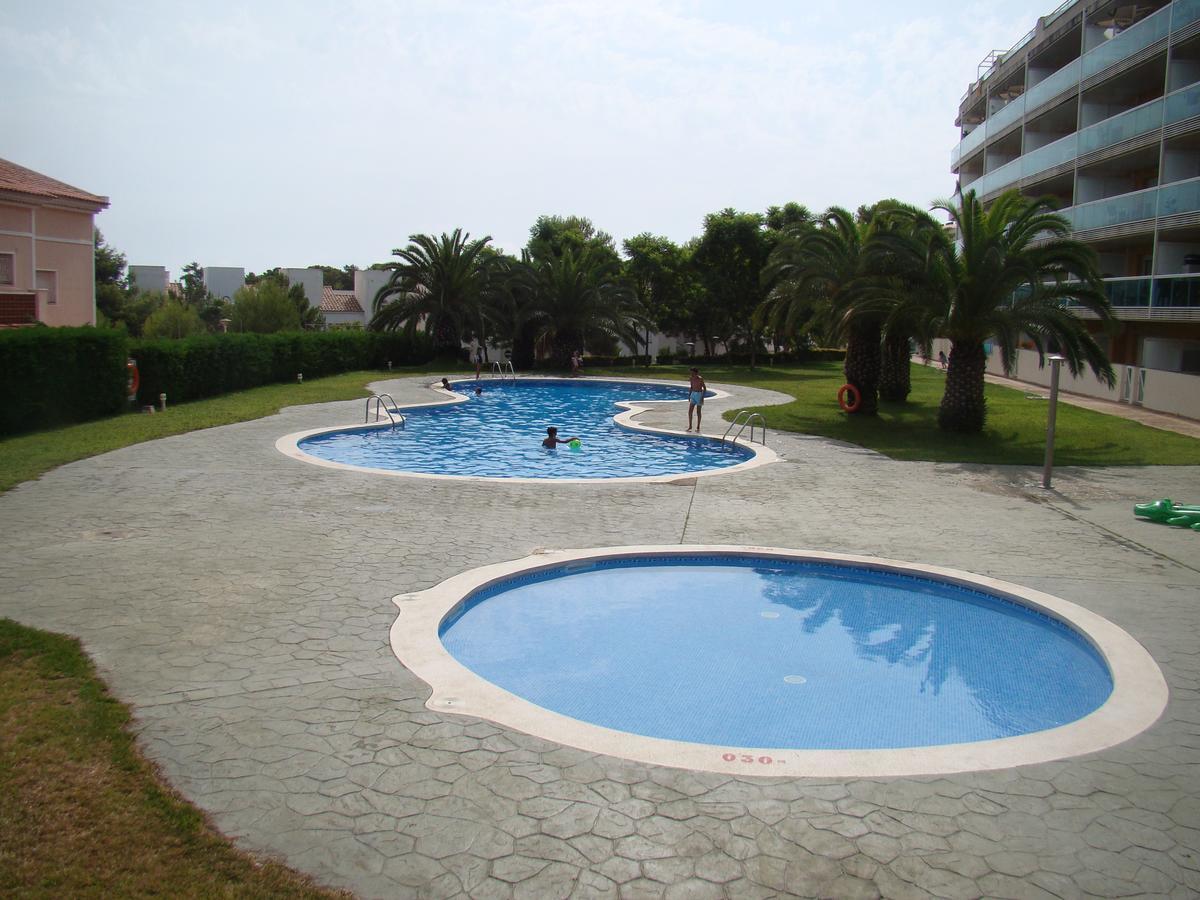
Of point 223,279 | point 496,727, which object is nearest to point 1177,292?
point 496,727

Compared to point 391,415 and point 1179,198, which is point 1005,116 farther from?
point 391,415

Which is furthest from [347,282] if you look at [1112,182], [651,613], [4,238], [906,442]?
[651,613]

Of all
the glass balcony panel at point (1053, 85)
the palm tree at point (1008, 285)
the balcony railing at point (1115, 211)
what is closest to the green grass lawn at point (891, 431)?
the palm tree at point (1008, 285)

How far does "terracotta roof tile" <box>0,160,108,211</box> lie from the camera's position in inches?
1231

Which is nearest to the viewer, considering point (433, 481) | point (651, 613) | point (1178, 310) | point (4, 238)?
point (651, 613)

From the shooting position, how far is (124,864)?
4531mm

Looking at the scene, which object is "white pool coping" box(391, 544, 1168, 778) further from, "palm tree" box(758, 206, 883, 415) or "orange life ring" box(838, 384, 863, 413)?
"palm tree" box(758, 206, 883, 415)

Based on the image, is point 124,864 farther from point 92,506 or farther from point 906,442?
point 906,442

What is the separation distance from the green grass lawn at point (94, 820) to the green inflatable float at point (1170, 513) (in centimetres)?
1294

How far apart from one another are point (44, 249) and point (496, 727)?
33.5 metres

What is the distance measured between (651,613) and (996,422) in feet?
59.4

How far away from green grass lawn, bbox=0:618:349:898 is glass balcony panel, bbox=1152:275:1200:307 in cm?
2859

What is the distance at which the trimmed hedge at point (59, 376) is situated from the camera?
20.2 m

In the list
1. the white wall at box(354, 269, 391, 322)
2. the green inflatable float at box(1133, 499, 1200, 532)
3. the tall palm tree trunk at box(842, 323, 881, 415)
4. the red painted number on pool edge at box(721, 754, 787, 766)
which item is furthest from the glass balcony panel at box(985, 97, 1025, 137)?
the white wall at box(354, 269, 391, 322)
